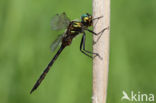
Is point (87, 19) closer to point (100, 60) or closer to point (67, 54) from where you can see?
point (67, 54)

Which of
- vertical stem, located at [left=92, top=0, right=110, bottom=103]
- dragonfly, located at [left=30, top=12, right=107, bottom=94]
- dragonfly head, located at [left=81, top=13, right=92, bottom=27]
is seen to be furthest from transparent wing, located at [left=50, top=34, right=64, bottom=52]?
vertical stem, located at [left=92, top=0, right=110, bottom=103]

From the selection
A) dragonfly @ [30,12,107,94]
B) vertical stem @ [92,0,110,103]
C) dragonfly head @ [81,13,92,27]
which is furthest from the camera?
dragonfly @ [30,12,107,94]

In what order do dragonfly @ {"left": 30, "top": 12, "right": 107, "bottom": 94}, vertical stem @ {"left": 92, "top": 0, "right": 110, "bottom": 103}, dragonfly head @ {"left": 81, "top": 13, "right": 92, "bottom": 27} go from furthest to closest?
1. dragonfly @ {"left": 30, "top": 12, "right": 107, "bottom": 94}
2. dragonfly head @ {"left": 81, "top": 13, "right": 92, "bottom": 27}
3. vertical stem @ {"left": 92, "top": 0, "right": 110, "bottom": 103}

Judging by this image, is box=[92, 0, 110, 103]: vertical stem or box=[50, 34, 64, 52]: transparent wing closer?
box=[92, 0, 110, 103]: vertical stem

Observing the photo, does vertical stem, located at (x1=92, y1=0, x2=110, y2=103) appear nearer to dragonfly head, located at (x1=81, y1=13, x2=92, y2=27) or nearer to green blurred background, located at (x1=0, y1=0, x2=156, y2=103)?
dragonfly head, located at (x1=81, y1=13, x2=92, y2=27)

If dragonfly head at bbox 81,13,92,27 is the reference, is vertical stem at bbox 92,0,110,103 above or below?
below

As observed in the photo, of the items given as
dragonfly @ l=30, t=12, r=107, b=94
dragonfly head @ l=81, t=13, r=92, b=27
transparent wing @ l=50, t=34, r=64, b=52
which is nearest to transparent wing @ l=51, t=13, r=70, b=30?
dragonfly @ l=30, t=12, r=107, b=94

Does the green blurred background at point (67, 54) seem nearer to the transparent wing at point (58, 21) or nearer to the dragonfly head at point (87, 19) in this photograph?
the transparent wing at point (58, 21)
